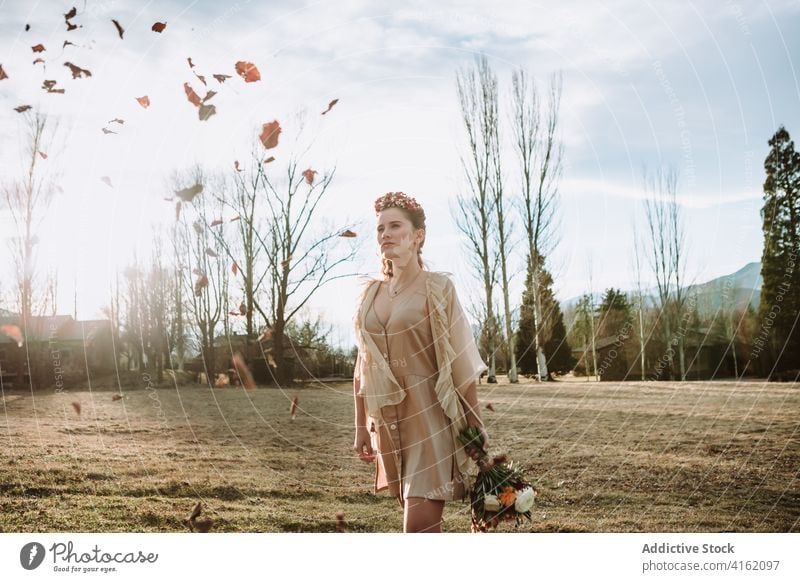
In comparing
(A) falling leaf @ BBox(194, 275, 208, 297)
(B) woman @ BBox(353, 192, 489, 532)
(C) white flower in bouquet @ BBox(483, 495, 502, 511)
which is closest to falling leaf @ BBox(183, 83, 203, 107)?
(A) falling leaf @ BBox(194, 275, 208, 297)

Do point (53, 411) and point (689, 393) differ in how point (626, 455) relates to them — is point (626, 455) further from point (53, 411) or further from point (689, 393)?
point (53, 411)

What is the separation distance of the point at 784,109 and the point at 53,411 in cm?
623

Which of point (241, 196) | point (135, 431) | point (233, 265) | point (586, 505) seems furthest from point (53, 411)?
point (586, 505)

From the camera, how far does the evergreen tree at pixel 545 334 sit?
7.18 m

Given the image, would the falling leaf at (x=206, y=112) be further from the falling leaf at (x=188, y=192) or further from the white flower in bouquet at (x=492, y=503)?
the white flower in bouquet at (x=492, y=503)

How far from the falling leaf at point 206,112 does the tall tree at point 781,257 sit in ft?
13.2

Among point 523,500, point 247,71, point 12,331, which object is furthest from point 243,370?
point 523,500

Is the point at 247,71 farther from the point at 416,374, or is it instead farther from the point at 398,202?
the point at 416,374

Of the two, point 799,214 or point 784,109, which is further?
point 799,214

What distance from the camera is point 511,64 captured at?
502cm

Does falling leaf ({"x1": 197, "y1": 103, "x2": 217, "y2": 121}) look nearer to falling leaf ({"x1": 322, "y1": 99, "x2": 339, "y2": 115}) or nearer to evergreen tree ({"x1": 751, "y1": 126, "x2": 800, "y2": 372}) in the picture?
falling leaf ({"x1": 322, "y1": 99, "x2": 339, "y2": 115})

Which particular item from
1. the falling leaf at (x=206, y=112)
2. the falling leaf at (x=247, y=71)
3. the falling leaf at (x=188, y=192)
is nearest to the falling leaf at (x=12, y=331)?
the falling leaf at (x=188, y=192)

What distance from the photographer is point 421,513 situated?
3084 mm
